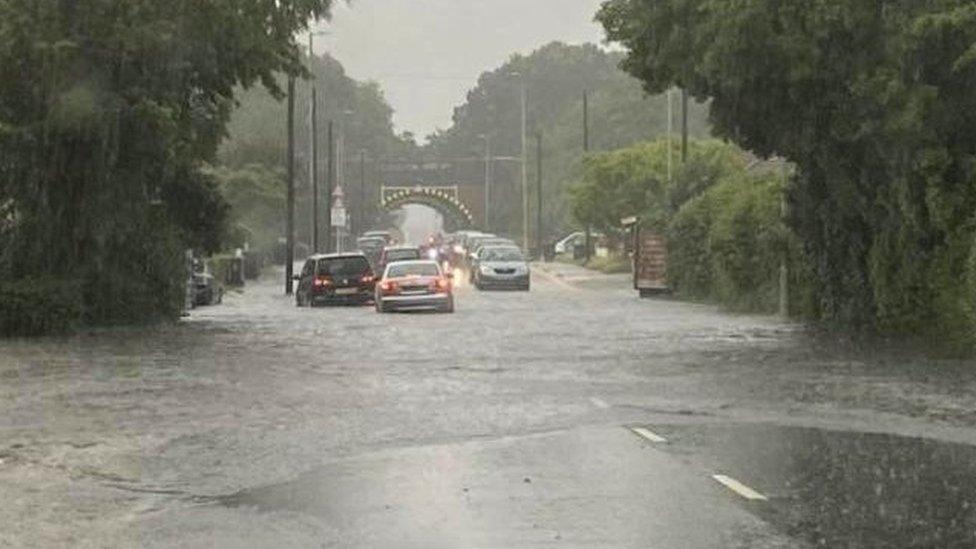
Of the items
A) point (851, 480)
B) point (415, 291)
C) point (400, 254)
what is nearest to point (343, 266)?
point (415, 291)

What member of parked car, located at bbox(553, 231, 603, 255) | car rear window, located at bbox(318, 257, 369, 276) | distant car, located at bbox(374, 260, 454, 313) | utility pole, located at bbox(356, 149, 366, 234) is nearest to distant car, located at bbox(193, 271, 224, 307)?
car rear window, located at bbox(318, 257, 369, 276)

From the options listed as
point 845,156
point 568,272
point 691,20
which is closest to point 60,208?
point 691,20

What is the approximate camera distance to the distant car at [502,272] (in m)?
60.3

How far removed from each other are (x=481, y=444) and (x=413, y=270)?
90.4 feet

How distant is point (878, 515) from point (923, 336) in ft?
56.6

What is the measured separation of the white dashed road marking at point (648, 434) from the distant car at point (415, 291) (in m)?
25.6

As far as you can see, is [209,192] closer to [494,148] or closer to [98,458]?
[98,458]

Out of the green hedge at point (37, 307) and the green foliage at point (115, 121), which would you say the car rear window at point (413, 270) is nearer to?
the green foliage at point (115, 121)

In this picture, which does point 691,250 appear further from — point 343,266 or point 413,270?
point 413,270

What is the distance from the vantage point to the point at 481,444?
1503 cm

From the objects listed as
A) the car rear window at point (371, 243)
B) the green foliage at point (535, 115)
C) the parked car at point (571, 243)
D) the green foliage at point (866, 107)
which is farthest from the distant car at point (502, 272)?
the green foliage at point (535, 115)

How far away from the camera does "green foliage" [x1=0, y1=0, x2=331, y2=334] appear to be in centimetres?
3059

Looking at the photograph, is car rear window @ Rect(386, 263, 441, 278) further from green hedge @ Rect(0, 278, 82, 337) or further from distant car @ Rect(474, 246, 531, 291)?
distant car @ Rect(474, 246, 531, 291)

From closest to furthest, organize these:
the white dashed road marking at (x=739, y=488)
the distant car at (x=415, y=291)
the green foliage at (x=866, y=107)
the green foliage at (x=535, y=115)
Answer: the white dashed road marking at (x=739, y=488)
the green foliage at (x=866, y=107)
the distant car at (x=415, y=291)
the green foliage at (x=535, y=115)
